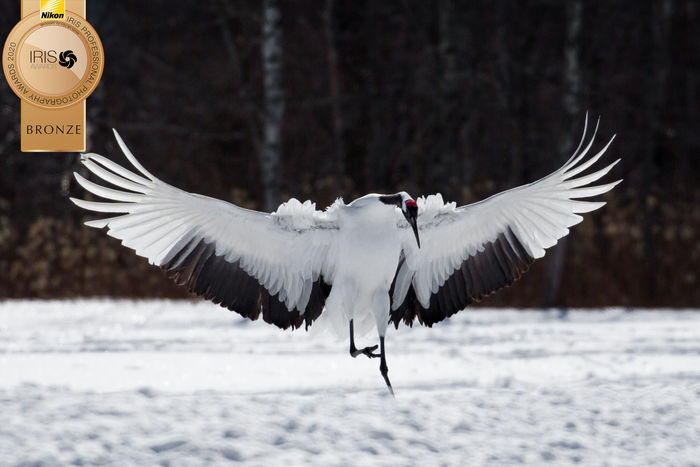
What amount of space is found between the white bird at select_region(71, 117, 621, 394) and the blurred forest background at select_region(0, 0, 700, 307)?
18.5ft

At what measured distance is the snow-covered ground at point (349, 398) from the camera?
4.44 metres

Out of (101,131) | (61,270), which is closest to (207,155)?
(101,131)

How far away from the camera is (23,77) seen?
23.1ft

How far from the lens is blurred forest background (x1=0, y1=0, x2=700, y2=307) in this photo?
1115 cm

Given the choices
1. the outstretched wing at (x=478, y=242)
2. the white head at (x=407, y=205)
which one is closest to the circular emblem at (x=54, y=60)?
the outstretched wing at (x=478, y=242)

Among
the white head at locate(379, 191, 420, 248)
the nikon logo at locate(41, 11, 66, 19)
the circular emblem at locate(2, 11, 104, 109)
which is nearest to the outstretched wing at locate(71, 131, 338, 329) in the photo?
the white head at locate(379, 191, 420, 248)

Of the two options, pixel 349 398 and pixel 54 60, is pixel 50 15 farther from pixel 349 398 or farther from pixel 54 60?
pixel 349 398

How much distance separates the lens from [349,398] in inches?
207

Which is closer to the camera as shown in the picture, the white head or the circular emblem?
the white head

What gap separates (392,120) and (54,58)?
8018mm

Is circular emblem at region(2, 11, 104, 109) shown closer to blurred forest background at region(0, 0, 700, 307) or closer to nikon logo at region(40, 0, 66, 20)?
nikon logo at region(40, 0, 66, 20)

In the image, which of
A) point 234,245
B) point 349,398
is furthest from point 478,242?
point 234,245

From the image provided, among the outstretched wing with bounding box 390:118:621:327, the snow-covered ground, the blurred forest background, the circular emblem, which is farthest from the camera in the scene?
the blurred forest background

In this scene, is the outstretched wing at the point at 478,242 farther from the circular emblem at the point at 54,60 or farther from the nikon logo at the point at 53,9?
the nikon logo at the point at 53,9
